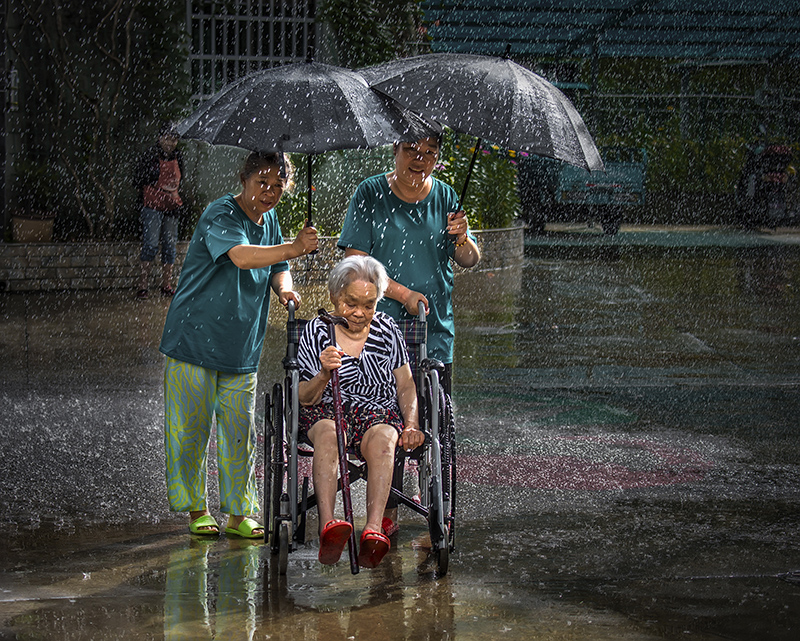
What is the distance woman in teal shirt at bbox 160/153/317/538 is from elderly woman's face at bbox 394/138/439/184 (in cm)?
51

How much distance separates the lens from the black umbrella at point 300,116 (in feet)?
15.6

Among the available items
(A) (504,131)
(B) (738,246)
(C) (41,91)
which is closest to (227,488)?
(A) (504,131)

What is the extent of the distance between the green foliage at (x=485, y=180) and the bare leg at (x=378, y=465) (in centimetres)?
1031

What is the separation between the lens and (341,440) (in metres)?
4.54

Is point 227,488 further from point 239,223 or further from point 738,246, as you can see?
point 738,246

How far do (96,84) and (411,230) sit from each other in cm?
978

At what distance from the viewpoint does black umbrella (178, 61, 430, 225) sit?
4.75 metres

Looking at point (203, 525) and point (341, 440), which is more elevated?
point (341, 440)

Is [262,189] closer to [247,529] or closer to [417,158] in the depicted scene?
[417,158]

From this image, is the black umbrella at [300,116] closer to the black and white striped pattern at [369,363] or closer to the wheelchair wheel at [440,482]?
the black and white striped pattern at [369,363]

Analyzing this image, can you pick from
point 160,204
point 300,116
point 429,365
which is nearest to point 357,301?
point 429,365

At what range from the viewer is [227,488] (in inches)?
206

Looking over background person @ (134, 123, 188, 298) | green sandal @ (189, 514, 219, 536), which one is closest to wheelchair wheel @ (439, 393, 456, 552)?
green sandal @ (189, 514, 219, 536)

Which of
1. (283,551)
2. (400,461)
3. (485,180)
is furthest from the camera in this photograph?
(485,180)
